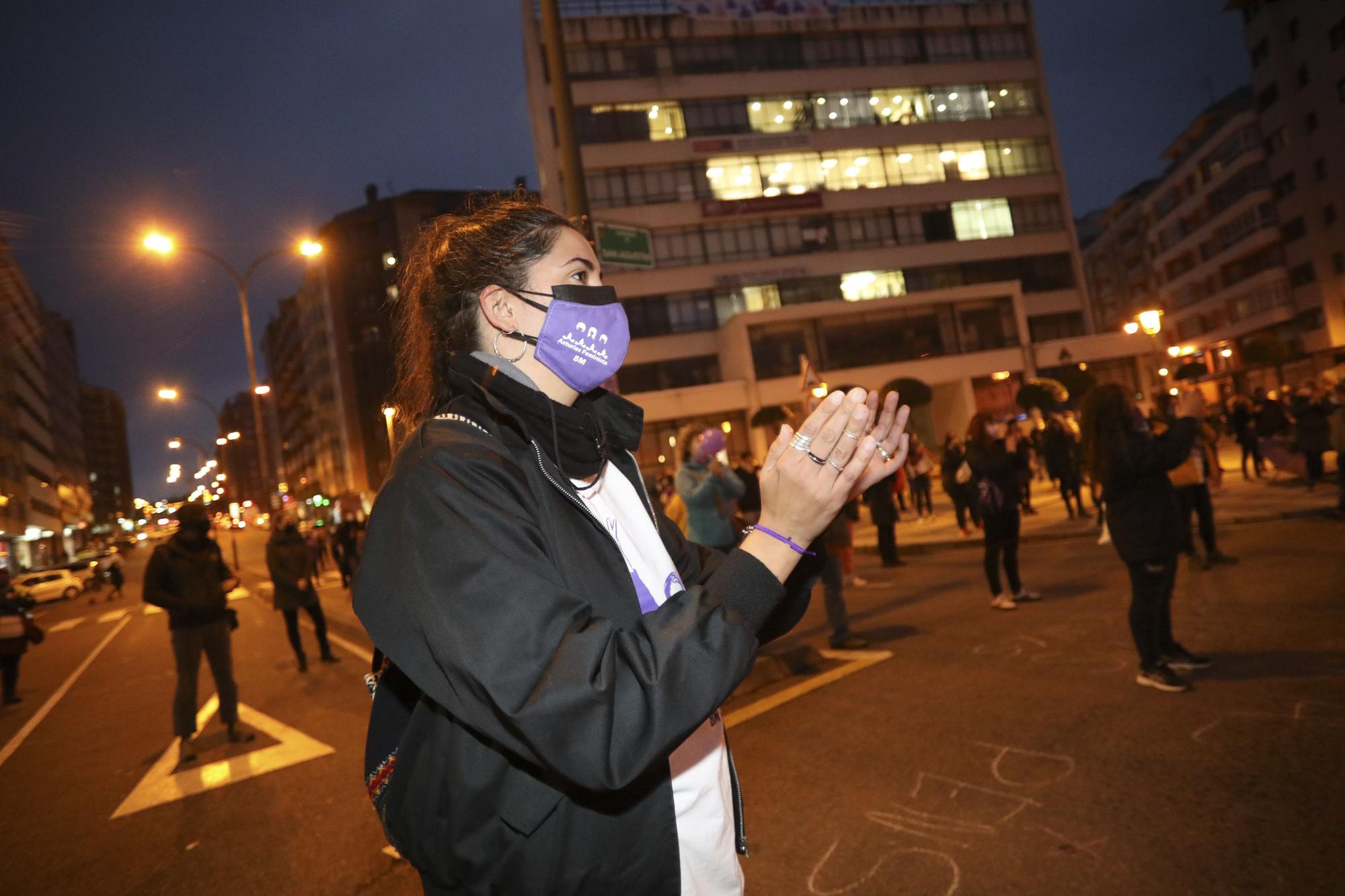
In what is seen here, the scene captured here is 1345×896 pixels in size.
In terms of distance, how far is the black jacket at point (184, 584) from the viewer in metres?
6.80

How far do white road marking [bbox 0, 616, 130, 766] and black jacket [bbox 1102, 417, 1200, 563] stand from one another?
31.4ft

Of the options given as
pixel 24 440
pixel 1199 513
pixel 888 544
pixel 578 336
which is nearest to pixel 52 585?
pixel 888 544

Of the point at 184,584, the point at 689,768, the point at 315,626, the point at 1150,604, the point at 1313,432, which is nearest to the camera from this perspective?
the point at 689,768

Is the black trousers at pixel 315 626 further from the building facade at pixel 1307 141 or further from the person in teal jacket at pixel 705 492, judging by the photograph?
the building facade at pixel 1307 141

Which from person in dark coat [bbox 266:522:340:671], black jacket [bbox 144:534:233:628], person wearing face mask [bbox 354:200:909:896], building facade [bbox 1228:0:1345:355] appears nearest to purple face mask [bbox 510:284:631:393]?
person wearing face mask [bbox 354:200:909:896]

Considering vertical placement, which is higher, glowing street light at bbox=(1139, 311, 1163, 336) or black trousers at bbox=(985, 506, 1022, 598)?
glowing street light at bbox=(1139, 311, 1163, 336)

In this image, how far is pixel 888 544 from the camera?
12.4 m

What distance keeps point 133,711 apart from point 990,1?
165 ft

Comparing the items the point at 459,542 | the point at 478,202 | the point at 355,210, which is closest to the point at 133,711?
the point at 478,202

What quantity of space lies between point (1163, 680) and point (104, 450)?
686 ft

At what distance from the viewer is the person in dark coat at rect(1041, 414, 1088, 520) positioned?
13.5 m

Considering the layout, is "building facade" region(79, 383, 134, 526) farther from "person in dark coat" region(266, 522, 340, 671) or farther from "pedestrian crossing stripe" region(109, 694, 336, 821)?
"pedestrian crossing stripe" region(109, 694, 336, 821)

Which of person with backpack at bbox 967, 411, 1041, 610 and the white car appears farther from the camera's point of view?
the white car

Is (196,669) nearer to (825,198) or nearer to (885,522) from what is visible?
(885,522)
